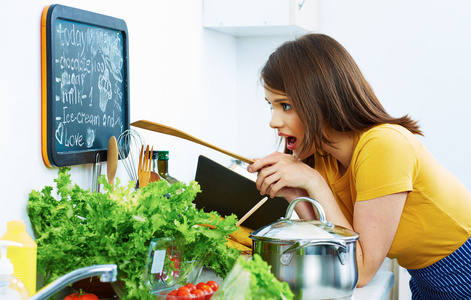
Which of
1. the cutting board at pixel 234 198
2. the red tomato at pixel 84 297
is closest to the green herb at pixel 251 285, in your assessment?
the red tomato at pixel 84 297

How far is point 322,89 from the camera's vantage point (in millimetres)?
1395

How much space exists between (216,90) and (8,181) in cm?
132

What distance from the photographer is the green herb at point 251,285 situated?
0.87 metres

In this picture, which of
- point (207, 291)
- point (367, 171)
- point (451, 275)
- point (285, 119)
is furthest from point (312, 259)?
point (451, 275)

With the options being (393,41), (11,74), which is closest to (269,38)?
(393,41)

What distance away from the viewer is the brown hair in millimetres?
1388

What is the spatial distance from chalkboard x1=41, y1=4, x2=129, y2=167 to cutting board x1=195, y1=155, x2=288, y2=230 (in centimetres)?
31

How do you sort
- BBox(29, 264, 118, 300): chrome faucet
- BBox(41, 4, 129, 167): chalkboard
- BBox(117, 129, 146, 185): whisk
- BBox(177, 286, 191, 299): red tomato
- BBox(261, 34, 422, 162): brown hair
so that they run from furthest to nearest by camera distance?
BBox(117, 129, 146, 185): whisk, BBox(261, 34, 422, 162): brown hair, BBox(41, 4, 129, 167): chalkboard, BBox(177, 286, 191, 299): red tomato, BBox(29, 264, 118, 300): chrome faucet

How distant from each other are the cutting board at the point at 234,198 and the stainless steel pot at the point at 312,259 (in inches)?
19.7

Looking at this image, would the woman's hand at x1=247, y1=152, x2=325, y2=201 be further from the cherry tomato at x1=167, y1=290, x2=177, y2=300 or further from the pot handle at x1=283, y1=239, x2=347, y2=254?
the cherry tomato at x1=167, y1=290, x2=177, y2=300

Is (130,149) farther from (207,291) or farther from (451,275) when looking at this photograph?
(451,275)

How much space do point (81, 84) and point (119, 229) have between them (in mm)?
443

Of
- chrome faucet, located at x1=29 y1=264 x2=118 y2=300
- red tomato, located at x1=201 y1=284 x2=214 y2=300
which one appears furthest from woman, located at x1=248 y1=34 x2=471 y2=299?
chrome faucet, located at x1=29 y1=264 x2=118 y2=300

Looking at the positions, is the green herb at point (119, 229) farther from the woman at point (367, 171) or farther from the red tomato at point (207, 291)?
the woman at point (367, 171)
